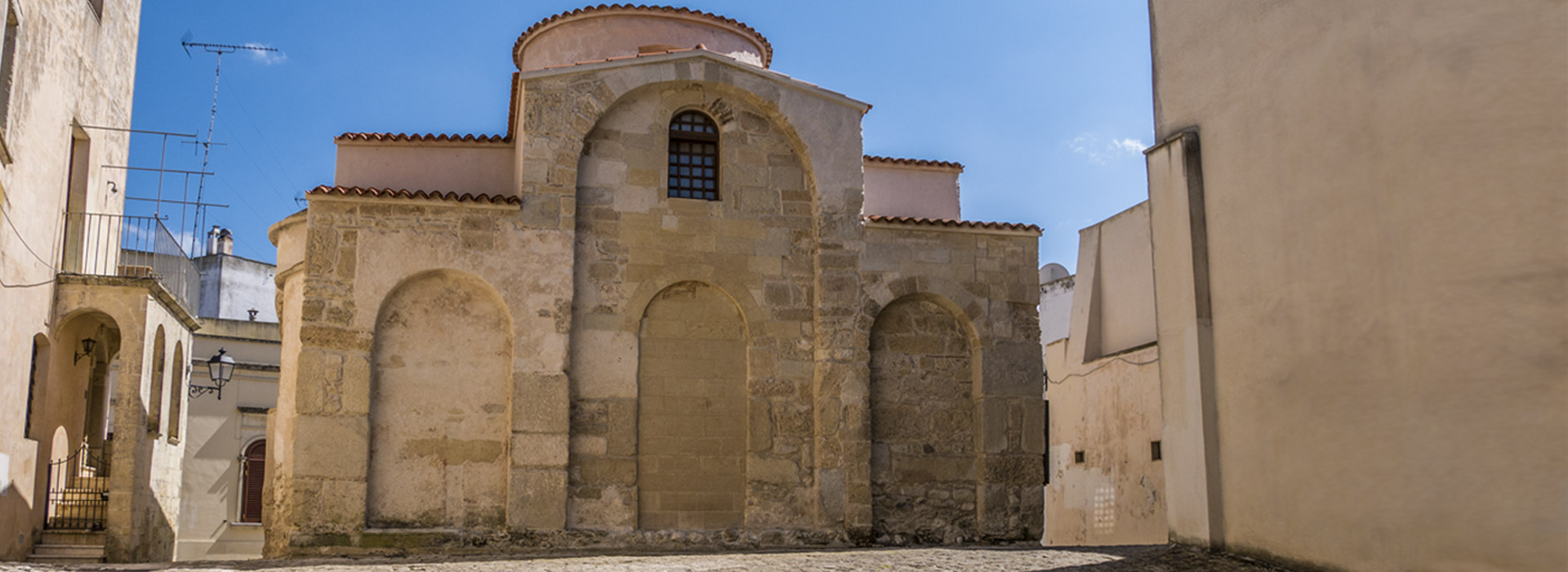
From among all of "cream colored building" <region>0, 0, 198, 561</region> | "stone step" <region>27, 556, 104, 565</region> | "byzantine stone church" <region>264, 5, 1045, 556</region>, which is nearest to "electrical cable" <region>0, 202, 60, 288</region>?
"cream colored building" <region>0, 0, 198, 561</region>

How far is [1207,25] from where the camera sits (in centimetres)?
953

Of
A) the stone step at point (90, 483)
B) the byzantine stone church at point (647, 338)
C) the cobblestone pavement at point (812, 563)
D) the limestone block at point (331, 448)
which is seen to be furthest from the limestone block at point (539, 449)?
the stone step at point (90, 483)

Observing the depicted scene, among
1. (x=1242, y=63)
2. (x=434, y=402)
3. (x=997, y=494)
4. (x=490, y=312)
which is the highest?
(x=1242, y=63)

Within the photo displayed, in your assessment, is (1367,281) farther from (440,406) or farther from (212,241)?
(212,241)

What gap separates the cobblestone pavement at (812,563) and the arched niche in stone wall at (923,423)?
5.55 ft

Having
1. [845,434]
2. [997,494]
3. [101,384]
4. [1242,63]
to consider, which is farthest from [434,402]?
[1242,63]

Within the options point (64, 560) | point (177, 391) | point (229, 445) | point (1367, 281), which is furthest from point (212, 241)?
point (1367, 281)

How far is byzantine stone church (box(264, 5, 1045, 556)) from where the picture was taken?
12148 mm

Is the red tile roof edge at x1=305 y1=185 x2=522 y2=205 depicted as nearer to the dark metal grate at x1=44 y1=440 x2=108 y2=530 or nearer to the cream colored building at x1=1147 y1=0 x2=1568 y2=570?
the dark metal grate at x1=44 y1=440 x2=108 y2=530

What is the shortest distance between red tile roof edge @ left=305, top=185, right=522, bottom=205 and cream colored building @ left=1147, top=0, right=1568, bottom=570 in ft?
21.0

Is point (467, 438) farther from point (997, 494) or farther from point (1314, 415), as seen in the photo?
point (1314, 415)

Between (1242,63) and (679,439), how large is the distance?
6.60m

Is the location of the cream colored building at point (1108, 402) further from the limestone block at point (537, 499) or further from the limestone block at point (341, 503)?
the limestone block at point (341, 503)

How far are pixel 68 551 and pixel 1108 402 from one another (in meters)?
13.2
